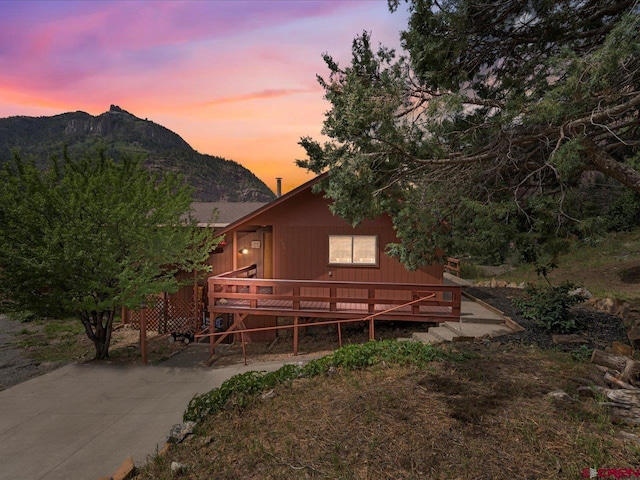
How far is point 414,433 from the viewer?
4082 millimetres

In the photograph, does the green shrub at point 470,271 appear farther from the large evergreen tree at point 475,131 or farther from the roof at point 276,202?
the large evergreen tree at point 475,131

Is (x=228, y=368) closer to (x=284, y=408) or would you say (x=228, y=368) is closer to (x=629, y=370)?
(x=284, y=408)

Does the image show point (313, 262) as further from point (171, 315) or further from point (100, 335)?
point (100, 335)

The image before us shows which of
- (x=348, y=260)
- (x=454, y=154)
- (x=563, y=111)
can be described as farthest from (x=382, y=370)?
(x=348, y=260)

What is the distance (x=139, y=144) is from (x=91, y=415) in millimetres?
145821

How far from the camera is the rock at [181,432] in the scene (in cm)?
481

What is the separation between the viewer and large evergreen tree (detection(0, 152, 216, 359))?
29.0ft

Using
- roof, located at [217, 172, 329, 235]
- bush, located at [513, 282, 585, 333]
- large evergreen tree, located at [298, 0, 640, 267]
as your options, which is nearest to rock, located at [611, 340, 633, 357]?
bush, located at [513, 282, 585, 333]

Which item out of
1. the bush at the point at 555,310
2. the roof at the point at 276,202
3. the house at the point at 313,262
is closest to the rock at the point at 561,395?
the bush at the point at 555,310

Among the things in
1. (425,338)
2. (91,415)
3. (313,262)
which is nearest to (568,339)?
(425,338)

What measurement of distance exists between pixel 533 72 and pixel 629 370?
18.4 ft

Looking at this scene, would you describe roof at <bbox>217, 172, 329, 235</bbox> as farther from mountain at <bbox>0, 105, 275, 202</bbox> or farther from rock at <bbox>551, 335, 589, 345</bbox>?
mountain at <bbox>0, 105, 275, 202</bbox>

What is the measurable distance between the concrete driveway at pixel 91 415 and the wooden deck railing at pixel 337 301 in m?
2.10

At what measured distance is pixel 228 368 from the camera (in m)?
9.51
